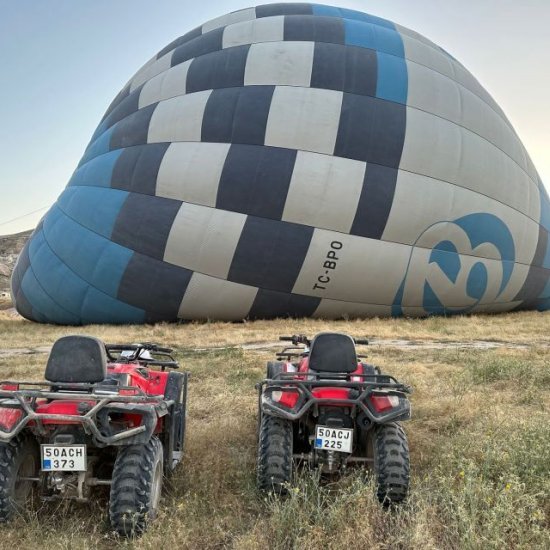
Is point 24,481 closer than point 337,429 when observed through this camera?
Yes

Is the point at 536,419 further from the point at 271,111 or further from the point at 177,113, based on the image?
the point at 177,113

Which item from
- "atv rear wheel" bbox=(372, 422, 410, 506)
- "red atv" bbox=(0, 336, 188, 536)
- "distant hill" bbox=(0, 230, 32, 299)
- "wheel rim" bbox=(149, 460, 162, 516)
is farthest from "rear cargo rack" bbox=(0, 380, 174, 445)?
"distant hill" bbox=(0, 230, 32, 299)

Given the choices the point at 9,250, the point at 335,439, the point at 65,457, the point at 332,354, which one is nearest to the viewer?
the point at 65,457

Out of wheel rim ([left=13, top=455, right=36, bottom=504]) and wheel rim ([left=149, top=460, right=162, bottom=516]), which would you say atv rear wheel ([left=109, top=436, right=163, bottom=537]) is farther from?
wheel rim ([left=13, top=455, right=36, bottom=504])

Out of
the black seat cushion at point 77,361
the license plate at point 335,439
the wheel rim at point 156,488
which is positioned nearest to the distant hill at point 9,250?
the black seat cushion at point 77,361

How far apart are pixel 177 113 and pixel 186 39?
169 inches

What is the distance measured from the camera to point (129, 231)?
15.6m

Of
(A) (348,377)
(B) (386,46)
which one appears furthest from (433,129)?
(A) (348,377)

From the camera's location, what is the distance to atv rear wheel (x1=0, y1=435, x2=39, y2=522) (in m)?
3.49

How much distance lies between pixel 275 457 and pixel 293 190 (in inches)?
454

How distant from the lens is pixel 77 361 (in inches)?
161

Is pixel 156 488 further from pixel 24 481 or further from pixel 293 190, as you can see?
pixel 293 190

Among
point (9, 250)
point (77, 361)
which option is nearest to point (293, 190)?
point (77, 361)

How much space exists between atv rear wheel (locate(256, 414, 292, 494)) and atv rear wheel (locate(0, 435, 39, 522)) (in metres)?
1.67
